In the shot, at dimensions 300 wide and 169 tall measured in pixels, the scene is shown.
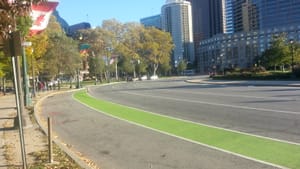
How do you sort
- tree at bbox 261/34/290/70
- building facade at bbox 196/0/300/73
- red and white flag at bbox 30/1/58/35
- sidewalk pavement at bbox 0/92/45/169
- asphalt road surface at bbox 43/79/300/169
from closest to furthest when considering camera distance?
asphalt road surface at bbox 43/79/300/169 < sidewalk pavement at bbox 0/92/45/169 < red and white flag at bbox 30/1/58/35 < tree at bbox 261/34/290/70 < building facade at bbox 196/0/300/73

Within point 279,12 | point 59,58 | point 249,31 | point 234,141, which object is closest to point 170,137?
point 234,141

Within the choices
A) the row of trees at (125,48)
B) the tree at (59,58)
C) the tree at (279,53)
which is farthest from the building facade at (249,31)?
the tree at (59,58)

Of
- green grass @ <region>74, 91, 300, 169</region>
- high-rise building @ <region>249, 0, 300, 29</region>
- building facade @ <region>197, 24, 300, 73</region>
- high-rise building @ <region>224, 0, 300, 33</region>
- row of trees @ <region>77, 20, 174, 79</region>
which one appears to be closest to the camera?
green grass @ <region>74, 91, 300, 169</region>

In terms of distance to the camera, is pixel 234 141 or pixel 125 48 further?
pixel 125 48

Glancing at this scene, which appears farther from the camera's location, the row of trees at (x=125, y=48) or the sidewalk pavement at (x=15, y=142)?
the row of trees at (x=125, y=48)

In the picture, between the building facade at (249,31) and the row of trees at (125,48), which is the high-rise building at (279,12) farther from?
the row of trees at (125,48)

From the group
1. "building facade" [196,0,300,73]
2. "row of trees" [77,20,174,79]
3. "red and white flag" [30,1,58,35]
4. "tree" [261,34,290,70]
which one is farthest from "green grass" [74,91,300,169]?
"building facade" [196,0,300,73]

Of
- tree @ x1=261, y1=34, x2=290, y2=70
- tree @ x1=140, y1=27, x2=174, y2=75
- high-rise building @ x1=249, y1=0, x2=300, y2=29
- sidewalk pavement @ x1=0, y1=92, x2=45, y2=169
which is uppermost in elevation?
high-rise building @ x1=249, y1=0, x2=300, y2=29

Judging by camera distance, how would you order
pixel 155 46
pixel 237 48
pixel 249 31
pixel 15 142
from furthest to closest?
pixel 237 48 → pixel 249 31 → pixel 155 46 → pixel 15 142

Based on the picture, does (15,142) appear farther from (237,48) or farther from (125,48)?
(237,48)

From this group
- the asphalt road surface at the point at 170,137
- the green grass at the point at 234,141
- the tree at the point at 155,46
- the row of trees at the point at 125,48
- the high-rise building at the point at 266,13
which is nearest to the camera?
the green grass at the point at 234,141

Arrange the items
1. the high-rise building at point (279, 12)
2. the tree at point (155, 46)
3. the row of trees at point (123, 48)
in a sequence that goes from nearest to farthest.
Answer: the row of trees at point (123, 48)
the tree at point (155, 46)
the high-rise building at point (279, 12)

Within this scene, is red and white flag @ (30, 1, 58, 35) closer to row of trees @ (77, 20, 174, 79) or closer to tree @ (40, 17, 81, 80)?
tree @ (40, 17, 81, 80)

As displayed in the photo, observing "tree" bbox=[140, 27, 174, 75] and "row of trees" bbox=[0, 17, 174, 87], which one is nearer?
"row of trees" bbox=[0, 17, 174, 87]
